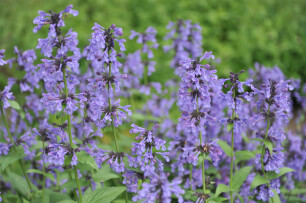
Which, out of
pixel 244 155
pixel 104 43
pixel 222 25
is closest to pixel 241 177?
pixel 244 155

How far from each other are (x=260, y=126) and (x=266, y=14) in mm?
6690

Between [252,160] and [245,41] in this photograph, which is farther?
[245,41]

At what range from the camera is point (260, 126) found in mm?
5809

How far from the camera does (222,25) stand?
36.6ft

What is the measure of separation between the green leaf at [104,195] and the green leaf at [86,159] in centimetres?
40

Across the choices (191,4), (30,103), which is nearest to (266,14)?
(191,4)

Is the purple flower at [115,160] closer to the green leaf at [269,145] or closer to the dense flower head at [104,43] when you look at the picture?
the dense flower head at [104,43]

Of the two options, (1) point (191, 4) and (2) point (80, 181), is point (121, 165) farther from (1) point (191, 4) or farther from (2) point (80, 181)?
(1) point (191, 4)

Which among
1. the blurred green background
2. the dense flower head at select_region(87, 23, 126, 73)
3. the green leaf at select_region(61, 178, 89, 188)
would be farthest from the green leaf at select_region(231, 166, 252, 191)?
the blurred green background

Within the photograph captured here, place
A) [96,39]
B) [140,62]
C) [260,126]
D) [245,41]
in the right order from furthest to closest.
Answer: [245,41] → [140,62] → [260,126] → [96,39]

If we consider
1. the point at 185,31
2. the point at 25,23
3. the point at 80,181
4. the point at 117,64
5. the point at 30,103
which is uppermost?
the point at 25,23

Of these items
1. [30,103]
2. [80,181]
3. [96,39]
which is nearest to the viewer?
[96,39]

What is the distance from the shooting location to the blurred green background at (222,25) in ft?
34.6

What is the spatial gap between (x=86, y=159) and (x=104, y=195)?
463 millimetres
